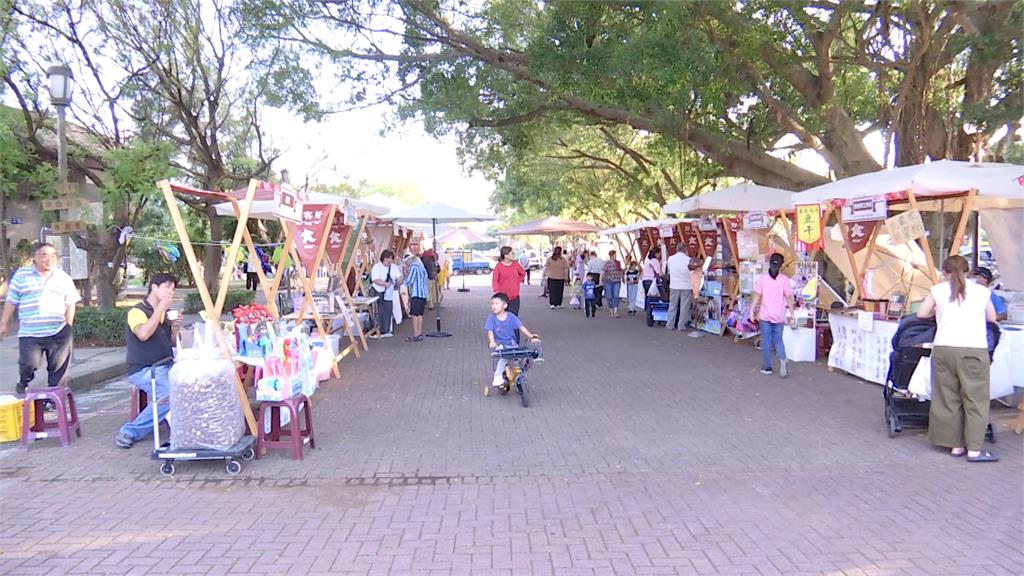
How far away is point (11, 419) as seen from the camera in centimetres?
603

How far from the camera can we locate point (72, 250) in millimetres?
16125

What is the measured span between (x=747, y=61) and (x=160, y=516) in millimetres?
9557

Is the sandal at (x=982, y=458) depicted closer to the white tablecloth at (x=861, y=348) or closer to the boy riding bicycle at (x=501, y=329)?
the white tablecloth at (x=861, y=348)

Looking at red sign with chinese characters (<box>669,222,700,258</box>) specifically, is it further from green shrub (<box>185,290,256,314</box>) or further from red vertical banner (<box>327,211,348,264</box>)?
green shrub (<box>185,290,256,314</box>)

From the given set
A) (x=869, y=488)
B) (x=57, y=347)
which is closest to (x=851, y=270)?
(x=869, y=488)

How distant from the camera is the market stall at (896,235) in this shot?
302 inches

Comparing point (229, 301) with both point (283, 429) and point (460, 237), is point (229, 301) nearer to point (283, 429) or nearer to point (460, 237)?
point (283, 429)

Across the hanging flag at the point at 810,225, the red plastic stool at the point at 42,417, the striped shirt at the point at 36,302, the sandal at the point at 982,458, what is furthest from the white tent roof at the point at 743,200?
the red plastic stool at the point at 42,417

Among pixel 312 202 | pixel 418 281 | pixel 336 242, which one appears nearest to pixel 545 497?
pixel 312 202

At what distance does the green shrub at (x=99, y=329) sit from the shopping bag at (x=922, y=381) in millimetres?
11374

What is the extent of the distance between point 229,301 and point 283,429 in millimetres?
11447

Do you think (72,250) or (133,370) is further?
(72,250)

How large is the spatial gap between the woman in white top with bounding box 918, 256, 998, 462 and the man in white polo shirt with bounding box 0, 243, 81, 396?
26.2 feet

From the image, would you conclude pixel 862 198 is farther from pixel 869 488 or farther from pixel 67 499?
pixel 67 499
